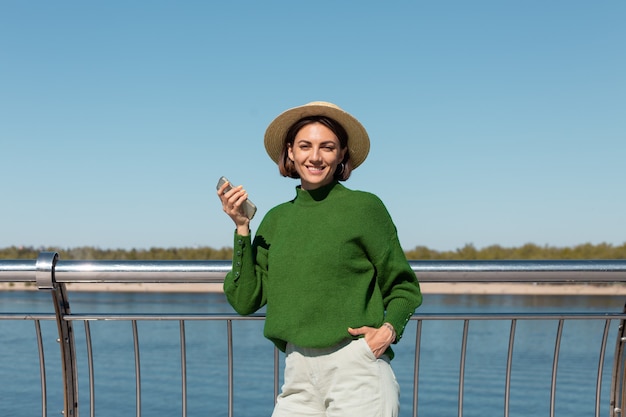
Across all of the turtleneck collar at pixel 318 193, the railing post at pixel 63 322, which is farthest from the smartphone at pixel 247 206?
the railing post at pixel 63 322

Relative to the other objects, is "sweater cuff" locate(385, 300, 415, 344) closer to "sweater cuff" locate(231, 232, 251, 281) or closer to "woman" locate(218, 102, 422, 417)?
"woman" locate(218, 102, 422, 417)

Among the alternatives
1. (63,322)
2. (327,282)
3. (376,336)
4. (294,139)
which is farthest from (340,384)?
(63,322)

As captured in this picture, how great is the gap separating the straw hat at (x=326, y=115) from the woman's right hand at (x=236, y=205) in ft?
1.06

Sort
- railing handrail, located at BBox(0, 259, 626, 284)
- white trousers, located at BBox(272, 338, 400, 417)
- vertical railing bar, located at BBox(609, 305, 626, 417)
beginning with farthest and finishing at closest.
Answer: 1. vertical railing bar, located at BBox(609, 305, 626, 417)
2. railing handrail, located at BBox(0, 259, 626, 284)
3. white trousers, located at BBox(272, 338, 400, 417)

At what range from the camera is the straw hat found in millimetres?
2527

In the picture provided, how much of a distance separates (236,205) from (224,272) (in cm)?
78

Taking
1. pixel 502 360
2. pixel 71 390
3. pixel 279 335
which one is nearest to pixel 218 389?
pixel 502 360

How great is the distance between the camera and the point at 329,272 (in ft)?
7.80

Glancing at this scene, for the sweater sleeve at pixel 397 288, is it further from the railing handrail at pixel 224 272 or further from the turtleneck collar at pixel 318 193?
Result: the railing handrail at pixel 224 272

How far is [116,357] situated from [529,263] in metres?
20.8

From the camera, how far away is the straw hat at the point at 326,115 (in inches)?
99.5

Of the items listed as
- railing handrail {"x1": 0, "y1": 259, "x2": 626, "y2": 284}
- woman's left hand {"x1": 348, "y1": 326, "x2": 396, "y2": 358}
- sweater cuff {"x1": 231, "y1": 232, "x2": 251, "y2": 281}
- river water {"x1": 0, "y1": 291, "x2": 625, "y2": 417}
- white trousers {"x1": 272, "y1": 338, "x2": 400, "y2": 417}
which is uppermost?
sweater cuff {"x1": 231, "y1": 232, "x2": 251, "y2": 281}

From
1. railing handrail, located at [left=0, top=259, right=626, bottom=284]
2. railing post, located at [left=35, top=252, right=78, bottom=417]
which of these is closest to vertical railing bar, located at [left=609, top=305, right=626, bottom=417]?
railing handrail, located at [left=0, top=259, right=626, bottom=284]

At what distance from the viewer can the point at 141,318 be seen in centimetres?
331
